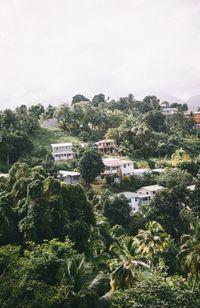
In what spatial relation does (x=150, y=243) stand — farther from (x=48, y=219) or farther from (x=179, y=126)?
(x=179, y=126)

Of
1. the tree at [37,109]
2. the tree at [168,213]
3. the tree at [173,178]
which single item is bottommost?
the tree at [168,213]

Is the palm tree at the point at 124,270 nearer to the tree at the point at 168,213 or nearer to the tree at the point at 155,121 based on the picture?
the tree at the point at 168,213

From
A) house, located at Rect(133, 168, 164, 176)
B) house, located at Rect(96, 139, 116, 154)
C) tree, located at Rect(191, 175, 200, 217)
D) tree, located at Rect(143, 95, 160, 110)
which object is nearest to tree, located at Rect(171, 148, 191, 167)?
house, located at Rect(133, 168, 164, 176)

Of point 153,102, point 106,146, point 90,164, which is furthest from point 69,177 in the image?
point 153,102

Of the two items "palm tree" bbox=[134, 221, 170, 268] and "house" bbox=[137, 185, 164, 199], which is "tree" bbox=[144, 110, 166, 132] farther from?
"palm tree" bbox=[134, 221, 170, 268]

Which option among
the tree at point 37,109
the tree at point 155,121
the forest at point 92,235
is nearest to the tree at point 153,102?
the tree at point 155,121

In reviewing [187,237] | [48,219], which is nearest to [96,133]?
[187,237]
